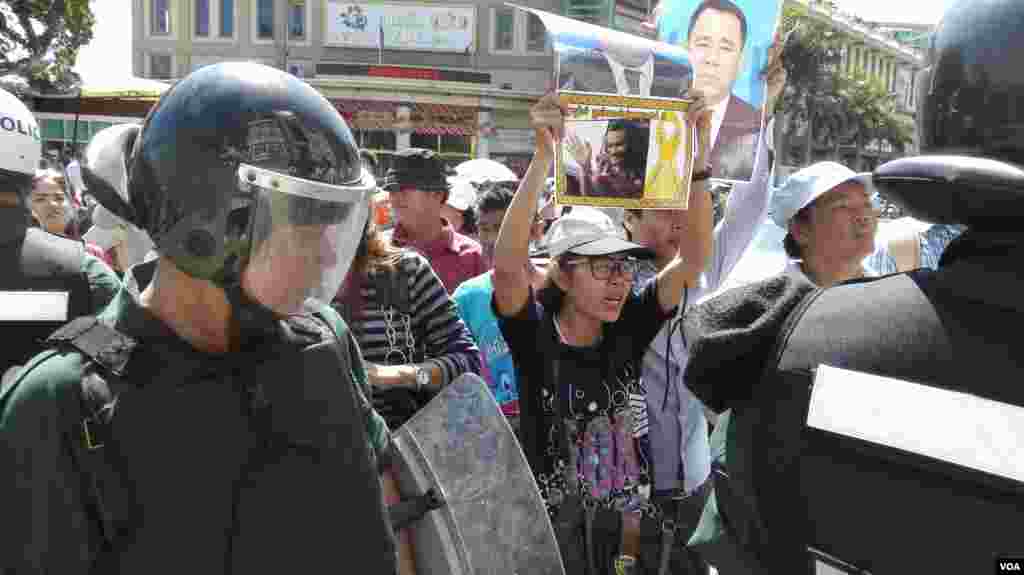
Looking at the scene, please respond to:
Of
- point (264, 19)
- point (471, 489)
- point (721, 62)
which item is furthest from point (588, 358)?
point (264, 19)

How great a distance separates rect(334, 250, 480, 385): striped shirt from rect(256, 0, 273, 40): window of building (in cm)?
4558

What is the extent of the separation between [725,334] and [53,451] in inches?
39.9

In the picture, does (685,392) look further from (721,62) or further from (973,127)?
(973,127)

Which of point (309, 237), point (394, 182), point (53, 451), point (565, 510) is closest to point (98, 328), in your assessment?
point (53, 451)

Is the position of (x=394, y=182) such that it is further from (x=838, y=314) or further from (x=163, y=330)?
(x=838, y=314)

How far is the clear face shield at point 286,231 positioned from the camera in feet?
5.23

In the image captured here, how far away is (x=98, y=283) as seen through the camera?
2801 mm

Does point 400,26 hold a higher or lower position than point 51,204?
higher

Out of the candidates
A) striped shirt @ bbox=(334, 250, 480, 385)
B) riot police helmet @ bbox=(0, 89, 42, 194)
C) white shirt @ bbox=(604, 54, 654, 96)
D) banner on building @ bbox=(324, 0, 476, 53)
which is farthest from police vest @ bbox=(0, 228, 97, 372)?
banner on building @ bbox=(324, 0, 476, 53)

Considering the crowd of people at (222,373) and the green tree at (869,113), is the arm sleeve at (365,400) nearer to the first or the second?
the crowd of people at (222,373)

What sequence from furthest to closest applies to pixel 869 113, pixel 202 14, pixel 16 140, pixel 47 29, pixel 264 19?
pixel 869 113 → pixel 202 14 → pixel 264 19 → pixel 47 29 → pixel 16 140

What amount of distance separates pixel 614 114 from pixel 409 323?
0.99 meters

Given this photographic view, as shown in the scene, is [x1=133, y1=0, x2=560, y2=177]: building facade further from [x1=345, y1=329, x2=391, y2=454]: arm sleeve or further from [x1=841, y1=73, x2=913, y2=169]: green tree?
[x1=841, y1=73, x2=913, y2=169]: green tree

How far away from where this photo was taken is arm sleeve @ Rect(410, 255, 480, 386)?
3301mm
